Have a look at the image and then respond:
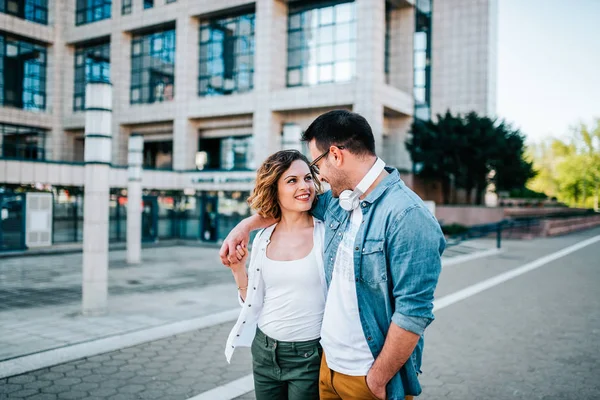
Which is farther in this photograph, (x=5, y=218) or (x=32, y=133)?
(x=32, y=133)

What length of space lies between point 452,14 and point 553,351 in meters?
37.5

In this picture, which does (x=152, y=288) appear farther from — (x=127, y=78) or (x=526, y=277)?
(x=127, y=78)

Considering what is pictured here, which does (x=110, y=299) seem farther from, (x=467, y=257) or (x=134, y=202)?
(x=467, y=257)

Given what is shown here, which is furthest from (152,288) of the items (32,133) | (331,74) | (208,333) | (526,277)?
(32,133)

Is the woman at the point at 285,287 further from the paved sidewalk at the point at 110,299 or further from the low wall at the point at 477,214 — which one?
the low wall at the point at 477,214

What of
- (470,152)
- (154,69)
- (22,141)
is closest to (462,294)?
(470,152)

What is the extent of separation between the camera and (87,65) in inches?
1377

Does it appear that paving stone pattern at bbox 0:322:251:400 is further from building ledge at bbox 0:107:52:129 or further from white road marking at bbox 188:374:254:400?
building ledge at bbox 0:107:52:129

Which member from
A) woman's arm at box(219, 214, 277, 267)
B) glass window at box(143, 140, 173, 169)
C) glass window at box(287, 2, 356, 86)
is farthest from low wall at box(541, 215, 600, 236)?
woman's arm at box(219, 214, 277, 267)

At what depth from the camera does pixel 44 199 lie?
19.2 m

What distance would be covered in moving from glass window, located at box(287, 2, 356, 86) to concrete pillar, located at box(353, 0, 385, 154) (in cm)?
96

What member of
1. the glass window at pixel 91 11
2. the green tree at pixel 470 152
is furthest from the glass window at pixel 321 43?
the glass window at pixel 91 11

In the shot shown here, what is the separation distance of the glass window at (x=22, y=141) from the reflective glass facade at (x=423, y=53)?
2727cm

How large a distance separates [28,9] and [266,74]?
17.6 metres
